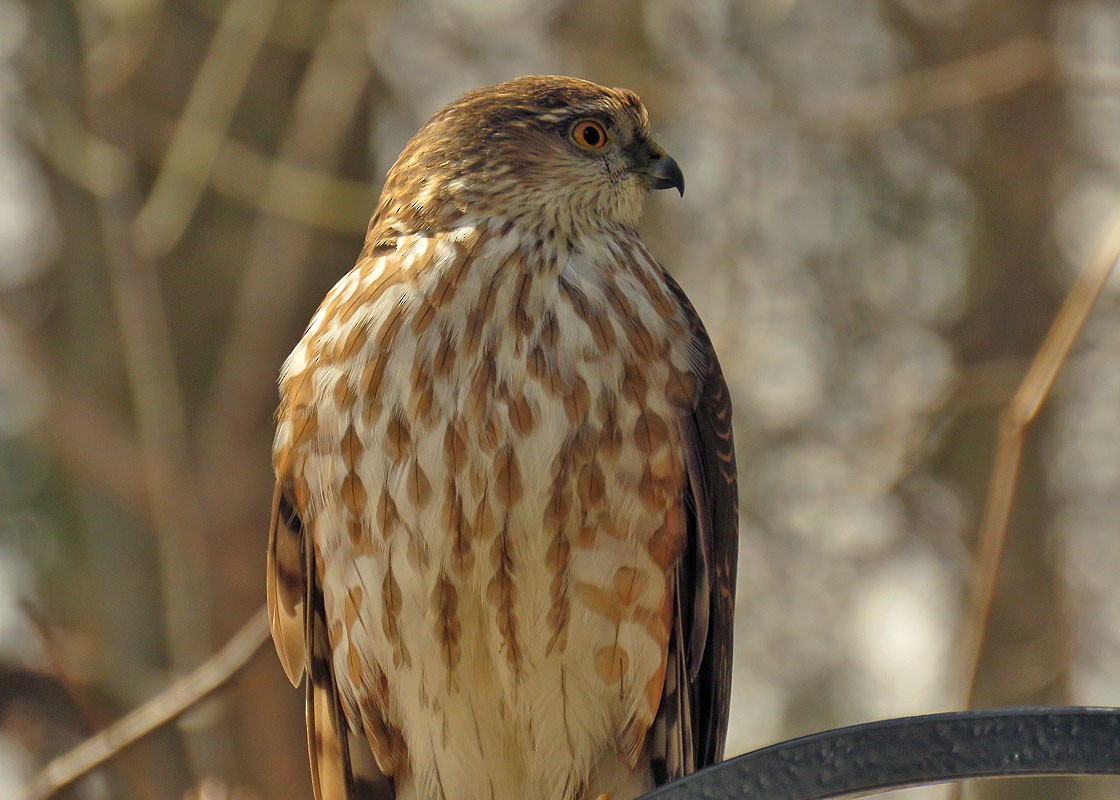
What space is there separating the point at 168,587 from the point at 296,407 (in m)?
2.00

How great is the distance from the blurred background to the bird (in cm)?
63

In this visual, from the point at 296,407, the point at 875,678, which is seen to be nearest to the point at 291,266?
the point at 296,407

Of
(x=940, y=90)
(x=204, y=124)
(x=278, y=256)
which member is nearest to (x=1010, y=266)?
(x=940, y=90)

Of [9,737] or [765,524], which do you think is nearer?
[9,737]

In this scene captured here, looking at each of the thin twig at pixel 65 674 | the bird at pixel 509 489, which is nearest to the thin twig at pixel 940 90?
the bird at pixel 509 489

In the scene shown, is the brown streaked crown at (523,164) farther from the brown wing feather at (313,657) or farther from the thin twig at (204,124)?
the thin twig at (204,124)

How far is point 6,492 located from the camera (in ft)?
21.6

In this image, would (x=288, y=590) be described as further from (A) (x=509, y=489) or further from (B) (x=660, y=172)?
(B) (x=660, y=172)

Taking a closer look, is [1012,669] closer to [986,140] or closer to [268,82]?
[986,140]

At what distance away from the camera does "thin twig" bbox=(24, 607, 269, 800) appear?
284cm

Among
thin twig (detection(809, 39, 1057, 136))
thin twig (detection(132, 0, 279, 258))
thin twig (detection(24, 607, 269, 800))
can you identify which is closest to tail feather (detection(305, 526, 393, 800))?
thin twig (detection(24, 607, 269, 800))

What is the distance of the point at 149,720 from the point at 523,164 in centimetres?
160

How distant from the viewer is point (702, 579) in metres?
3.42

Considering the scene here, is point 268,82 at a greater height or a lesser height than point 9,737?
greater
